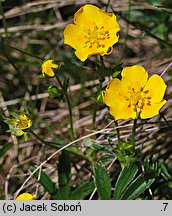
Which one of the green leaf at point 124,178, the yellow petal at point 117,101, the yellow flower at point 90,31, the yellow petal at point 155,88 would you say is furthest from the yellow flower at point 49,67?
the green leaf at point 124,178

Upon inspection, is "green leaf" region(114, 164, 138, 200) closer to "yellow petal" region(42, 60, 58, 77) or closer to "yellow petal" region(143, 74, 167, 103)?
"yellow petal" region(143, 74, 167, 103)

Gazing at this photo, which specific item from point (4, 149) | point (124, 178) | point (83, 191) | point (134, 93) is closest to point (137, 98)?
point (134, 93)

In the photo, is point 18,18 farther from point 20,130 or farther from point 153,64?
point 20,130

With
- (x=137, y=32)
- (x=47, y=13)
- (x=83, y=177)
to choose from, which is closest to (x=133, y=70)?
(x=83, y=177)

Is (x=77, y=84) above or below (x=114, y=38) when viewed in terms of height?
above

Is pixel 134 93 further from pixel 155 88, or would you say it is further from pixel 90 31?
pixel 90 31

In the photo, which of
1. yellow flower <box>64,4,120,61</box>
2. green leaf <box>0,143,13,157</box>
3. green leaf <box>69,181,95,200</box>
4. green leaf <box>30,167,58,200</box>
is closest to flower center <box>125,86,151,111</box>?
yellow flower <box>64,4,120,61</box>
